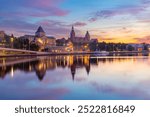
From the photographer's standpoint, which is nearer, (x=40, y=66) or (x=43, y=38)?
(x=40, y=66)

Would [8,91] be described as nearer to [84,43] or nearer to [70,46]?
[70,46]

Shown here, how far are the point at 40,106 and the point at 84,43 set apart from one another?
112ft

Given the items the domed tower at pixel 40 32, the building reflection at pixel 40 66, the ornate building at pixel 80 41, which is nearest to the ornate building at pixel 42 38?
the domed tower at pixel 40 32

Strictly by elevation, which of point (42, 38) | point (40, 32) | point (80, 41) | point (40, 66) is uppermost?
point (40, 32)

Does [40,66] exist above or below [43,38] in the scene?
below

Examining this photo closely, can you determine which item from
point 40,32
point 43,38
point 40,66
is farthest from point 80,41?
point 40,66

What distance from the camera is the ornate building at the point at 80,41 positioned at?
3525 centimetres

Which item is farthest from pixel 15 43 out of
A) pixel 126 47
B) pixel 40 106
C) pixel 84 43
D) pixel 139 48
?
pixel 139 48

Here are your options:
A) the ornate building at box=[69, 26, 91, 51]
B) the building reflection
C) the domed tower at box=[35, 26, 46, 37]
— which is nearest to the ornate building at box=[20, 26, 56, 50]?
the domed tower at box=[35, 26, 46, 37]

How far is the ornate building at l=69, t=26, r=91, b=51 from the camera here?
116 feet

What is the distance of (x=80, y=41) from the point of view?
37.4 metres

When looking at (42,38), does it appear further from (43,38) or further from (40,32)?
(40,32)

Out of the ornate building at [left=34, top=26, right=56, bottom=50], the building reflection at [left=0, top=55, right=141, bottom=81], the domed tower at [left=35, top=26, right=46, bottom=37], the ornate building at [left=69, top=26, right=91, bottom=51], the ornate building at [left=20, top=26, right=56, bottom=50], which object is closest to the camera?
the building reflection at [left=0, top=55, right=141, bottom=81]

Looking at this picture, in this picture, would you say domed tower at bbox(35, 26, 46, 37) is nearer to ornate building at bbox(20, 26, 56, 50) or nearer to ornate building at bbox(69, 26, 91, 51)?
Result: ornate building at bbox(20, 26, 56, 50)
